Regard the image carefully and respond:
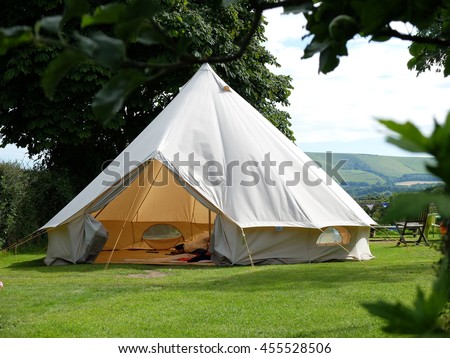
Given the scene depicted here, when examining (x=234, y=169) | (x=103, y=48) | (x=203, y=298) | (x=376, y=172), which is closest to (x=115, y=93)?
(x=103, y=48)

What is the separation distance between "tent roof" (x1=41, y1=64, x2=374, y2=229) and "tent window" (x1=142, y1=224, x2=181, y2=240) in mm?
2884

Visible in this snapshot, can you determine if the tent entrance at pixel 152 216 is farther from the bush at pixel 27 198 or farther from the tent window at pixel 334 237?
the tent window at pixel 334 237

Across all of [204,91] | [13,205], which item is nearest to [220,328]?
[204,91]

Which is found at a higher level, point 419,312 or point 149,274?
point 419,312

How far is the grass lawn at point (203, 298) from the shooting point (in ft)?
16.7

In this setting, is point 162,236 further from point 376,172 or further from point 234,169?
point 376,172

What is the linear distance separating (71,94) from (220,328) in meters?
10.4

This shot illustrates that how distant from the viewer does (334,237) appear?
10.3 m

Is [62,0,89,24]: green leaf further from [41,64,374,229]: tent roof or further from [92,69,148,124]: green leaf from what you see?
[41,64,374,229]: tent roof

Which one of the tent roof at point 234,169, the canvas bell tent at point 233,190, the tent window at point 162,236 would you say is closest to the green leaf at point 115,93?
the canvas bell tent at point 233,190

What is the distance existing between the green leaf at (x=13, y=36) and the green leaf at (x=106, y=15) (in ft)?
0.19

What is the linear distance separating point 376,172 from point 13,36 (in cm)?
8259

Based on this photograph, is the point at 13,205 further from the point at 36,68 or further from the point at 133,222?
the point at 36,68

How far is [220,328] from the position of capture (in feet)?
16.7
